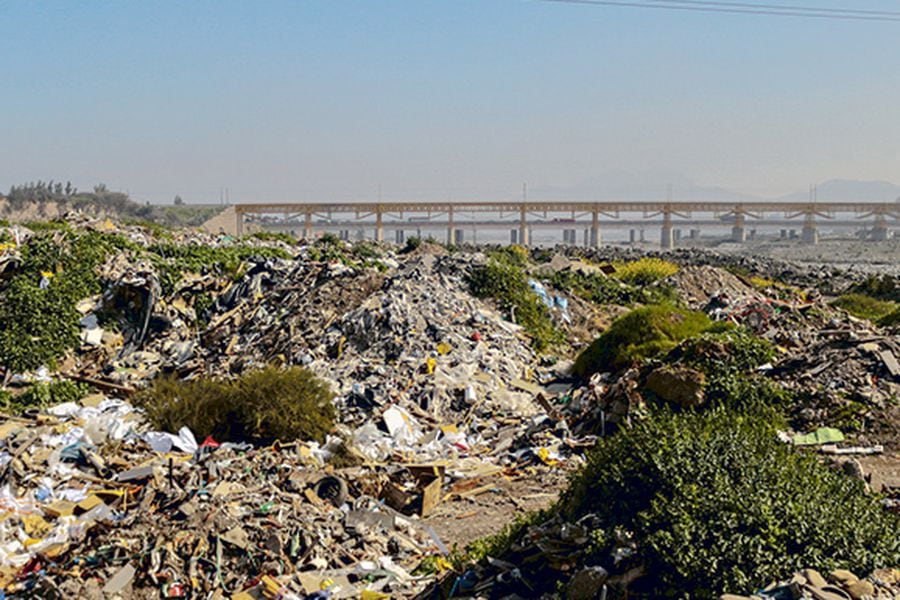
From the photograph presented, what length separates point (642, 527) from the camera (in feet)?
15.8

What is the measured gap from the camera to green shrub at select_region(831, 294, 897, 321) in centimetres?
2058

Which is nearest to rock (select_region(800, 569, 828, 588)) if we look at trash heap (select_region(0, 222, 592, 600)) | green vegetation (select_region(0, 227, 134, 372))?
trash heap (select_region(0, 222, 592, 600))

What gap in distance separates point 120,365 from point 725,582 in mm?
12301

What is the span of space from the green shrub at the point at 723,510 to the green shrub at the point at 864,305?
16472 mm

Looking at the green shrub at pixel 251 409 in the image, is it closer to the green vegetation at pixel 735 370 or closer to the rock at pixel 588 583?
the green vegetation at pixel 735 370

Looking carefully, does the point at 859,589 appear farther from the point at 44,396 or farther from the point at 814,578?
the point at 44,396

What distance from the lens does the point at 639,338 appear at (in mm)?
13000

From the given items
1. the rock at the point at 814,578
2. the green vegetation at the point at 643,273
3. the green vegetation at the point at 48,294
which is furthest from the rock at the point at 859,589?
the green vegetation at the point at 643,273

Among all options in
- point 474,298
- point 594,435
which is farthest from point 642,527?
point 474,298

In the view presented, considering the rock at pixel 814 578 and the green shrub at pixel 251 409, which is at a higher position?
the rock at pixel 814 578

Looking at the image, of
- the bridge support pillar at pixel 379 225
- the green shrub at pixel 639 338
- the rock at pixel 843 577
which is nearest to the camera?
the rock at pixel 843 577

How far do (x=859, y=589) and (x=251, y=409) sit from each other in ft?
22.4

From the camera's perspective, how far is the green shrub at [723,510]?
4.49m

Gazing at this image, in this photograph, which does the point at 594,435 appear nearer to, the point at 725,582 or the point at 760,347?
the point at 760,347
